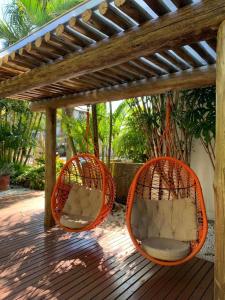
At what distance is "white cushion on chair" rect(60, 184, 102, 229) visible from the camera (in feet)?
12.4

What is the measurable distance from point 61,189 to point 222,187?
280 centimetres

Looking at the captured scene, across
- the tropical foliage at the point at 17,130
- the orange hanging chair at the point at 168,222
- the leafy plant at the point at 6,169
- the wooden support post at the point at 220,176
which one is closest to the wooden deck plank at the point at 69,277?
the orange hanging chair at the point at 168,222

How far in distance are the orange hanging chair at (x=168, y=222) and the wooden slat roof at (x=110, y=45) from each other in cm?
66

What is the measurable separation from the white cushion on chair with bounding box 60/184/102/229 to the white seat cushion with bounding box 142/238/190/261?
1016 mm

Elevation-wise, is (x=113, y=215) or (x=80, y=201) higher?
(x=80, y=201)

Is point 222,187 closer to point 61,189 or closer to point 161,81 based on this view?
point 161,81

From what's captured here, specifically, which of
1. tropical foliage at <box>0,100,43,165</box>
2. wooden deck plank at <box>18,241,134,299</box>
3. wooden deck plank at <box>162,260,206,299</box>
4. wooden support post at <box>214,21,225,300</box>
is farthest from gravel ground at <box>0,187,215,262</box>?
wooden support post at <box>214,21,225,300</box>

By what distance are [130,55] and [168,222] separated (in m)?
1.94

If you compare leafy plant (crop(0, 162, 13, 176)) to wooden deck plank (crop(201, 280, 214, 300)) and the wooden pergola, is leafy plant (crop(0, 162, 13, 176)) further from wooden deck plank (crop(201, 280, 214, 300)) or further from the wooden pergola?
wooden deck plank (crop(201, 280, 214, 300))

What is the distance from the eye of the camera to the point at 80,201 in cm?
400

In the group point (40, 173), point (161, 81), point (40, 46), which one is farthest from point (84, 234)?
point (40, 173)

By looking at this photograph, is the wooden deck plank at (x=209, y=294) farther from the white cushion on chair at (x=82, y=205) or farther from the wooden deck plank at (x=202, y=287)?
the white cushion on chair at (x=82, y=205)

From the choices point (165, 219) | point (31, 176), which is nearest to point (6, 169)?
point (31, 176)

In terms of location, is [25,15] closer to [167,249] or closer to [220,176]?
[167,249]
